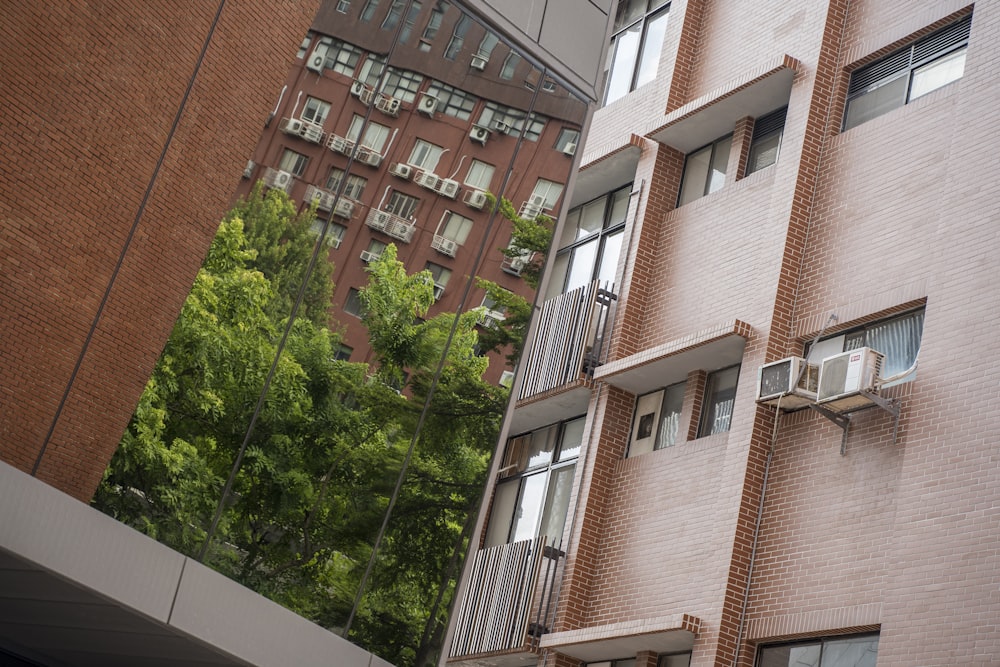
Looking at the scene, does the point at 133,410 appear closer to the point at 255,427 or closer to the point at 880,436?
the point at 255,427

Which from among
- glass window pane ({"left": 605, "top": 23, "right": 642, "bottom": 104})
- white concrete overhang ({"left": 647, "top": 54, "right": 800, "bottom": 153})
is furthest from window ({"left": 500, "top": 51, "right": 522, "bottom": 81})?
glass window pane ({"left": 605, "top": 23, "right": 642, "bottom": 104})

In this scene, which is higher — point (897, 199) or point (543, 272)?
point (897, 199)

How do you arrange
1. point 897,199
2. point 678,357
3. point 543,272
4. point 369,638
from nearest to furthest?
1. point 369,638
2. point 543,272
3. point 897,199
4. point 678,357

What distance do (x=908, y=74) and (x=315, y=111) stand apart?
9.09 m

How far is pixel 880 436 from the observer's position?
47.4 feet

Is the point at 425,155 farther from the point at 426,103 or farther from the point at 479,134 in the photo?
the point at 479,134

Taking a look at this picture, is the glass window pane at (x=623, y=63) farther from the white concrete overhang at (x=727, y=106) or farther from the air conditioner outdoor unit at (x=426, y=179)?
the air conditioner outdoor unit at (x=426, y=179)

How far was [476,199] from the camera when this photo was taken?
13.2 metres

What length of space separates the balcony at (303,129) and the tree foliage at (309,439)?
626mm

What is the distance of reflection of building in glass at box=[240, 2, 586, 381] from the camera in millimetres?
11562

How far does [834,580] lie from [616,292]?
23.7ft

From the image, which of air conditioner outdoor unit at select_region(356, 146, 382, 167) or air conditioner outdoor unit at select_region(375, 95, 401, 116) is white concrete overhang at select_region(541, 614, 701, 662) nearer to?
air conditioner outdoor unit at select_region(356, 146, 382, 167)

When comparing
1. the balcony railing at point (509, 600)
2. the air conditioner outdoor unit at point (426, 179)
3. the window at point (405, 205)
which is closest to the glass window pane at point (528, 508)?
the balcony railing at point (509, 600)

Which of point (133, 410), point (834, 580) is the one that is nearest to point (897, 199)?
point (834, 580)
